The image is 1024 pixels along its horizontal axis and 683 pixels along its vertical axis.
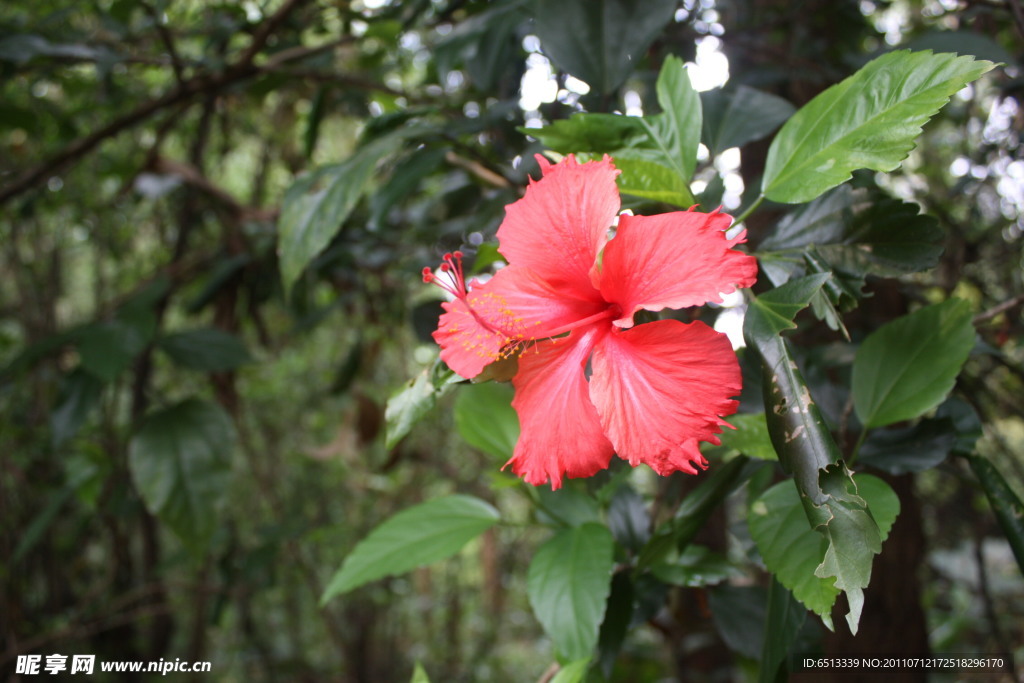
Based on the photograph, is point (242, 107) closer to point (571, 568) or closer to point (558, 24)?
point (558, 24)

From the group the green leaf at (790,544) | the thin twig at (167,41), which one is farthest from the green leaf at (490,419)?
the thin twig at (167,41)

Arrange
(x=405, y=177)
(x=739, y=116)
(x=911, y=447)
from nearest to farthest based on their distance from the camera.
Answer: (x=911, y=447) < (x=739, y=116) < (x=405, y=177)

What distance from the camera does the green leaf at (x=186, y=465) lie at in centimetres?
119

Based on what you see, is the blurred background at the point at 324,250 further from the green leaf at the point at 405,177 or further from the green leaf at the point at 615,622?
the green leaf at the point at 615,622

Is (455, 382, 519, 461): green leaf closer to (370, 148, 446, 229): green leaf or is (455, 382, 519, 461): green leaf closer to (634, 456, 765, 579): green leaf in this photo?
(634, 456, 765, 579): green leaf

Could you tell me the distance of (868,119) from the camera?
0.49m

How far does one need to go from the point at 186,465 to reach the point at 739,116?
1.13 metres

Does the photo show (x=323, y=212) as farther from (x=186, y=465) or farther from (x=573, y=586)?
(x=186, y=465)

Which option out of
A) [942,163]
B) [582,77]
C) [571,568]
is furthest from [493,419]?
[942,163]

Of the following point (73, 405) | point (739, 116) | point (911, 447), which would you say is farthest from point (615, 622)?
point (73, 405)

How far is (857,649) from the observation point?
1.11 metres

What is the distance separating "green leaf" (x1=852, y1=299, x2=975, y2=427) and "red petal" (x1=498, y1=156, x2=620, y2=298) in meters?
0.31

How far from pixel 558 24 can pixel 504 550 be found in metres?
3.01

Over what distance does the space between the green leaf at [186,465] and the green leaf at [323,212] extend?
59 centimetres
